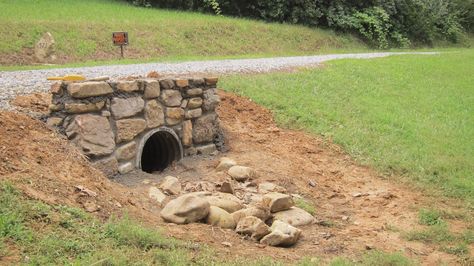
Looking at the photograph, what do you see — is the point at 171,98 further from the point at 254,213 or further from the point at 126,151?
the point at 254,213

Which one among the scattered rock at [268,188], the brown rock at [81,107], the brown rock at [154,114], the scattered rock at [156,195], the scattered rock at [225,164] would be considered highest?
the brown rock at [81,107]

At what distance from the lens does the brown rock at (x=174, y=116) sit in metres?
8.60

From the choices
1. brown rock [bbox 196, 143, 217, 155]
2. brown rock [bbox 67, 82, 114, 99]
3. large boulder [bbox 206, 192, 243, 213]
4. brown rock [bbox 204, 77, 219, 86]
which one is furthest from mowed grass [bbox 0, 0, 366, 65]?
large boulder [bbox 206, 192, 243, 213]

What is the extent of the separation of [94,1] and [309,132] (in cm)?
1887

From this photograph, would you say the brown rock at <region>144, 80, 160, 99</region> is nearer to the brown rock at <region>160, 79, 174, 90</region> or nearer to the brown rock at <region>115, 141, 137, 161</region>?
the brown rock at <region>160, 79, 174, 90</region>

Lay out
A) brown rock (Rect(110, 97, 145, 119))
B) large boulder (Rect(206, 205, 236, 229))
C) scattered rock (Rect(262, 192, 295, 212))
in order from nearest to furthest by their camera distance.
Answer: large boulder (Rect(206, 205, 236, 229)) < scattered rock (Rect(262, 192, 295, 212)) < brown rock (Rect(110, 97, 145, 119))

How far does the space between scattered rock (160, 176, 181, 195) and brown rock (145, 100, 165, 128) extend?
0.92 metres

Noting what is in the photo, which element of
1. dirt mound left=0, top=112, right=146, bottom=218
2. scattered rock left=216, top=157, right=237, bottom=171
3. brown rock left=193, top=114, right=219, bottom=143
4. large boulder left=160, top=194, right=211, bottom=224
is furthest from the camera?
brown rock left=193, top=114, right=219, bottom=143

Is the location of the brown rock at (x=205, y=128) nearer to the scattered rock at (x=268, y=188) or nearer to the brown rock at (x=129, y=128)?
the brown rock at (x=129, y=128)

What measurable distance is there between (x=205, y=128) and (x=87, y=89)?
256 centimetres

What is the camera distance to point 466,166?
30.3ft

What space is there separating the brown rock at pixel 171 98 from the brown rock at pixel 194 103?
0.22 metres

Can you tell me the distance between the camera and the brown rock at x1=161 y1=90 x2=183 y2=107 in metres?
8.48

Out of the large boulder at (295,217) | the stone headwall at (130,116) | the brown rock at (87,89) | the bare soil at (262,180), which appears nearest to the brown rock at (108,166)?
the stone headwall at (130,116)
